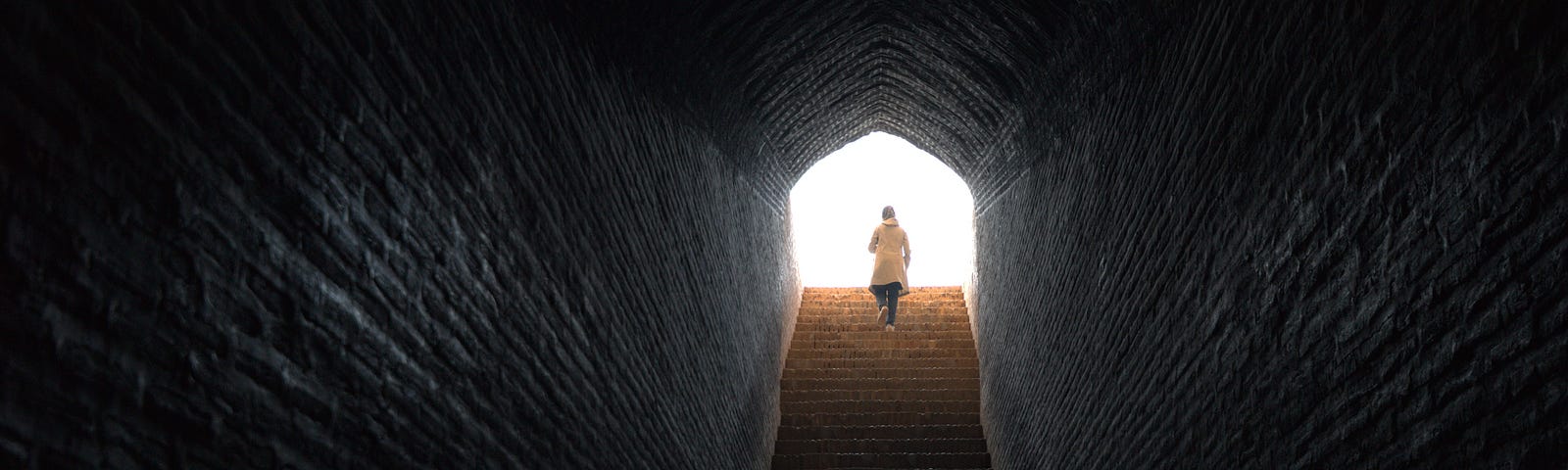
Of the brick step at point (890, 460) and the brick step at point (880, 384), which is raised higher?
the brick step at point (880, 384)

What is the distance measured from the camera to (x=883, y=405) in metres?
10.3

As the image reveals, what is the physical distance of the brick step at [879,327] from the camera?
12281 millimetres

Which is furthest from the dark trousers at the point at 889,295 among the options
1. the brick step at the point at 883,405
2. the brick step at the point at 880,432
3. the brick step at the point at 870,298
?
the brick step at the point at 880,432

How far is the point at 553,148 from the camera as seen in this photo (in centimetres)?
403

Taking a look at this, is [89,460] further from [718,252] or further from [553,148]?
→ [718,252]

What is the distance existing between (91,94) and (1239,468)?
3085 mm

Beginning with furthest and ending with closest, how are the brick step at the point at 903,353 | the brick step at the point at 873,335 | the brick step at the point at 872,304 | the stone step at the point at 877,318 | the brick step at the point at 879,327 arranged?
the brick step at the point at 872,304
the stone step at the point at 877,318
the brick step at the point at 879,327
the brick step at the point at 873,335
the brick step at the point at 903,353

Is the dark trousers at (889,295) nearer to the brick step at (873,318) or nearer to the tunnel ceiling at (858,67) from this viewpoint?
the brick step at (873,318)

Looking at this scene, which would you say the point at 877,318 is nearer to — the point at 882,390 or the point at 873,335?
the point at 873,335

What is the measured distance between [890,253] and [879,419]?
2111 mm

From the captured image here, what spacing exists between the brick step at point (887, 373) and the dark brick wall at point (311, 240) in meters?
6.28

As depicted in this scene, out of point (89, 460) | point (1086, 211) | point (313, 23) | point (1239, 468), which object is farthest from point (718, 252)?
point (89, 460)

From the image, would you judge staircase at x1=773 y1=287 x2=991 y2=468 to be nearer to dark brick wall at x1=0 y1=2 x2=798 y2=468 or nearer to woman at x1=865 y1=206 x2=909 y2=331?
woman at x1=865 y1=206 x2=909 y2=331

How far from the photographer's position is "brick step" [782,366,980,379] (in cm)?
1113
